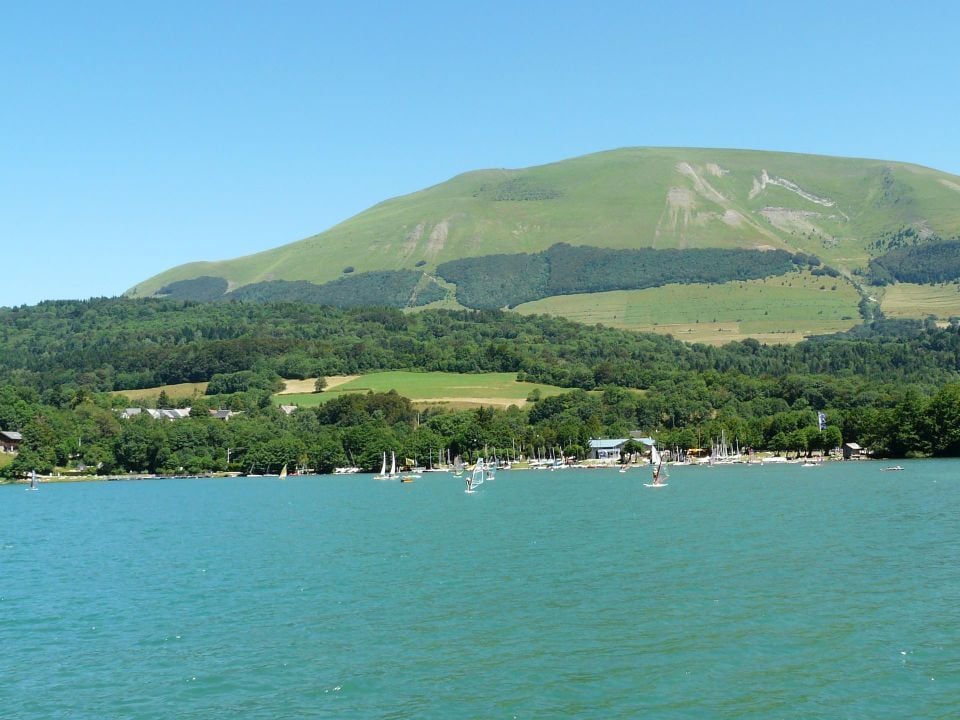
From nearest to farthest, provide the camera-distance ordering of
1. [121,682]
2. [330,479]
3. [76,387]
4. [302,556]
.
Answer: [121,682] < [302,556] < [330,479] < [76,387]

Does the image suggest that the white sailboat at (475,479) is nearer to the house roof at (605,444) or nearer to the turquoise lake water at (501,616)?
the turquoise lake water at (501,616)

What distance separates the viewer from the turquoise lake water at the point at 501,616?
84.5 feet

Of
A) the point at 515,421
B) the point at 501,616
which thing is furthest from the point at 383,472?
the point at 501,616

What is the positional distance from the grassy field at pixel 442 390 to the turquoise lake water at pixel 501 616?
107 meters

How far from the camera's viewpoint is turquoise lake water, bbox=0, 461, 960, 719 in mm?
25750

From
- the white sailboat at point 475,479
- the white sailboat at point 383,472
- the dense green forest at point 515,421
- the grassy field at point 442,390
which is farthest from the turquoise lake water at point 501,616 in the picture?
the grassy field at point 442,390

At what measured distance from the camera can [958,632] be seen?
30328 mm

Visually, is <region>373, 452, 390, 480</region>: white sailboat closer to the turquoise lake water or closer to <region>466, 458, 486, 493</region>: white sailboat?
<region>466, 458, 486, 493</region>: white sailboat

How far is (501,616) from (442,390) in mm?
151029

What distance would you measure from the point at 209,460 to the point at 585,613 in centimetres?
12481

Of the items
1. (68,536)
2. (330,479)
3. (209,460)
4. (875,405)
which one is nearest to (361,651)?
(68,536)

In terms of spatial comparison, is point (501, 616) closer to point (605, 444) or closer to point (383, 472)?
point (383, 472)

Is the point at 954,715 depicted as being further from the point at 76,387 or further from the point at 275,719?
the point at 76,387

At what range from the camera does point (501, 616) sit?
34531 millimetres
